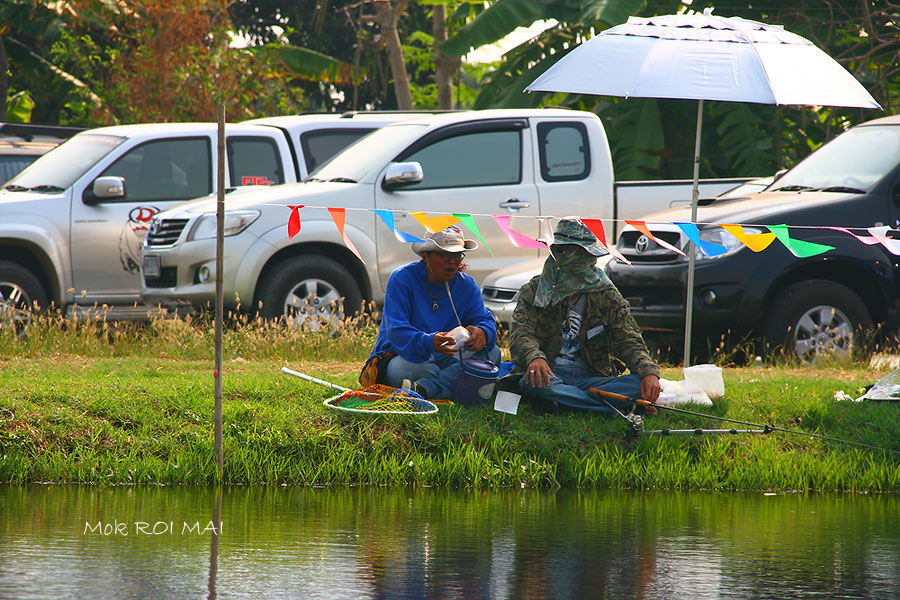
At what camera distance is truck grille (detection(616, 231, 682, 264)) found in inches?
405

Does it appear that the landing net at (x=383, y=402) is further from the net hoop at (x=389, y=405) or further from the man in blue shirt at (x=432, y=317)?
the man in blue shirt at (x=432, y=317)

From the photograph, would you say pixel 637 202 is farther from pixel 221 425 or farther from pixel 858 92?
pixel 221 425

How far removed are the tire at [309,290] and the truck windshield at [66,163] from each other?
7.30 feet

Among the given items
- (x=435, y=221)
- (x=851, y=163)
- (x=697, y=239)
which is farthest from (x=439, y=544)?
(x=851, y=163)

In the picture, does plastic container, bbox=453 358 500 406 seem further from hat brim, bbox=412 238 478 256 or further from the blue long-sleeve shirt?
hat brim, bbox=412 238 478 256

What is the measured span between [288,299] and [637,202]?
358 cm

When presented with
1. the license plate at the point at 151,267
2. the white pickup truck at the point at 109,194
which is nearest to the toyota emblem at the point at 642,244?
the white pickup truck at the point at 109,194

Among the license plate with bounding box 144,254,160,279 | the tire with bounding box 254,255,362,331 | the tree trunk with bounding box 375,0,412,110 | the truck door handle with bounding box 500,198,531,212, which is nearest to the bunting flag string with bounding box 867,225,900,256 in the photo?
the truck door handle with bounding box 500,198,531,212

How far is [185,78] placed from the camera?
21266 mm

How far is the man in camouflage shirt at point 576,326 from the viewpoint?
7.62m

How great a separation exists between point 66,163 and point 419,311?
5813mm

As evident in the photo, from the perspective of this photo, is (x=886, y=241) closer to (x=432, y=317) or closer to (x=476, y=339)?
(x=476, y=339)

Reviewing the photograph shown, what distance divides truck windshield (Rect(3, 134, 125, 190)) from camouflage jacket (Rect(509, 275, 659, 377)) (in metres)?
5.82

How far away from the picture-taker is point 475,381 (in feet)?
25.3
